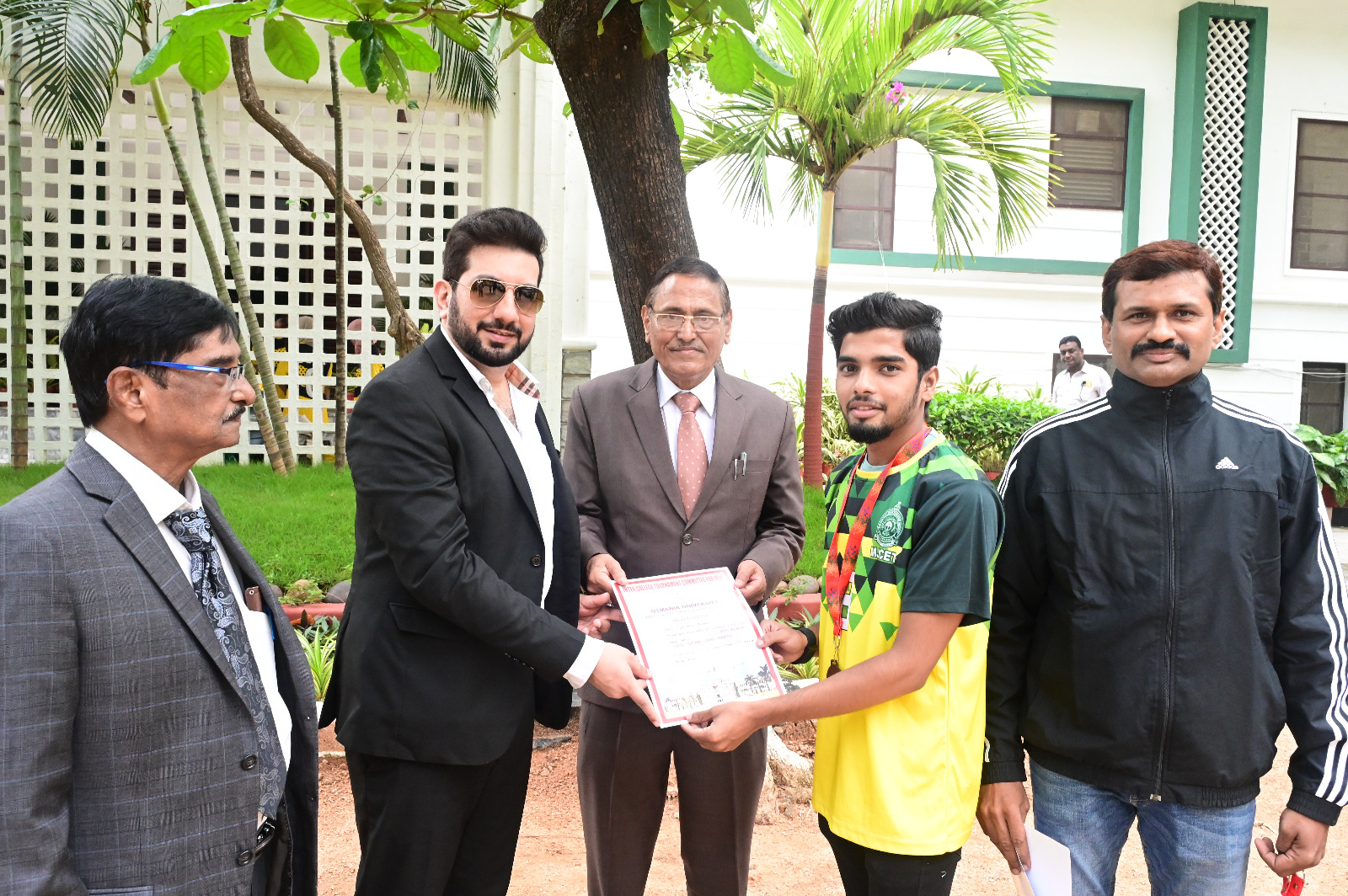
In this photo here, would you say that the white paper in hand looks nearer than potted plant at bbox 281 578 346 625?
Yes

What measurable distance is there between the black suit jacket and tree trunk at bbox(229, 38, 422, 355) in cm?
567

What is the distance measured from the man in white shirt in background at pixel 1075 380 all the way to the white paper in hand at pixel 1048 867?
9.92 m

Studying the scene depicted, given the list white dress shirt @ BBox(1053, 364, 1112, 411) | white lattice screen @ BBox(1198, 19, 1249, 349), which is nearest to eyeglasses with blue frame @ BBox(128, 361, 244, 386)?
white dress shirt @ BBox(1053, 364, 1112, 411)

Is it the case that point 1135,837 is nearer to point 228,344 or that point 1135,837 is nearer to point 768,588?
point 768,588

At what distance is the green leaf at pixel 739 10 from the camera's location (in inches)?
95.5

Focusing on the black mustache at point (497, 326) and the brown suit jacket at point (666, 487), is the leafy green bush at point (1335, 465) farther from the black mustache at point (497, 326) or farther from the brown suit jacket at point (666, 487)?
the black mustache at point (497, 326)

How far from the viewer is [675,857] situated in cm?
405

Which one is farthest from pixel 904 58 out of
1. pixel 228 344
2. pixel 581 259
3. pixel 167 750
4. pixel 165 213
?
pixel 167 750

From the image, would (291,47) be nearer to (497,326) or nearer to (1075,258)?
(497,326)

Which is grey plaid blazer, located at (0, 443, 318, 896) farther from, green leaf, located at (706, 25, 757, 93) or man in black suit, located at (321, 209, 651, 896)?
green leaf, located at (706, 25, 757, 93)

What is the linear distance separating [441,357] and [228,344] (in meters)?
0.62

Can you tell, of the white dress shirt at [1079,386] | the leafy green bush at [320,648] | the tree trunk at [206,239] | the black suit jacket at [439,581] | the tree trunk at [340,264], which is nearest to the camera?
the black suit jacket at [439,581]

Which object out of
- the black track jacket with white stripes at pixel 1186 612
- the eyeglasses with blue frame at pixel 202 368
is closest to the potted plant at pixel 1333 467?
the black track jacket with white stripes at pixel 1186 612

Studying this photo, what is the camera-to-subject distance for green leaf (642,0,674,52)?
101 inches
